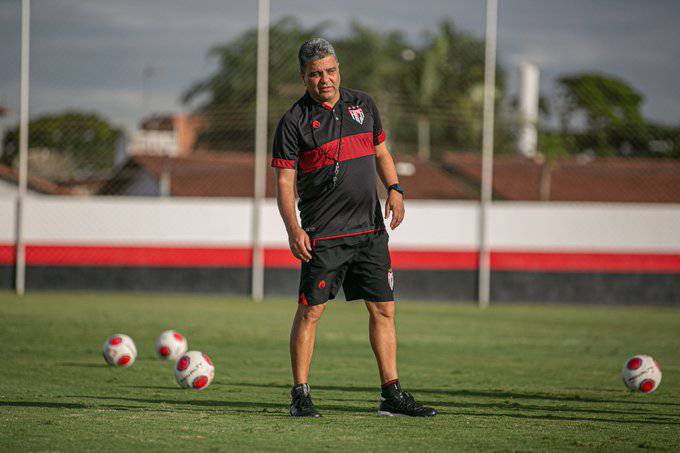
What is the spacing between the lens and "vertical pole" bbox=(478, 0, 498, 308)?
62.7 feet

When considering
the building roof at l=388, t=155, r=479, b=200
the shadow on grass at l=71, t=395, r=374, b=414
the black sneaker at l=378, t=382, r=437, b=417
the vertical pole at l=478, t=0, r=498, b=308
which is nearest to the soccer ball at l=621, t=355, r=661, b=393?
the black sneaker at l=378, t=382, r=437, b=417

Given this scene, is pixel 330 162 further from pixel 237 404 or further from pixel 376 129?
pixel 237 404

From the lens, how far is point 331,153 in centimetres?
638

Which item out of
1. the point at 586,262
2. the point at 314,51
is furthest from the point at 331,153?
the point at 586,262

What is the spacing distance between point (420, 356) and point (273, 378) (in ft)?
7.55

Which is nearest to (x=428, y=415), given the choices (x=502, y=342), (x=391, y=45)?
(x=502, y=342)

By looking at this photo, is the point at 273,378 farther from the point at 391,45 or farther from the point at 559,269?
the point at 391,45

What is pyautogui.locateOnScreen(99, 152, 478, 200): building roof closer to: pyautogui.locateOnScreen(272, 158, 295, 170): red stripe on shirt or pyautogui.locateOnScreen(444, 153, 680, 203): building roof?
pyautogui.locateOnScreen(444, 153, 680, 203): building roof

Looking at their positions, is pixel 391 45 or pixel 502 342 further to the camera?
pixel 391 45

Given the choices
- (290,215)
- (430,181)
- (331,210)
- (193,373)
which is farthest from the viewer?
(430,181)

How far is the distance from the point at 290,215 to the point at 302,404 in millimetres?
1134

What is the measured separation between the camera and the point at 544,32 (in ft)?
69.1

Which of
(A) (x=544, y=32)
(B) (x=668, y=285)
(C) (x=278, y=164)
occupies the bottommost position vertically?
(B) (x=668, y=285)

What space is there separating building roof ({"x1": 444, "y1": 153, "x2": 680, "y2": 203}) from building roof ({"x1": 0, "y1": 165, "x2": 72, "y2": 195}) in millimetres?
9977
